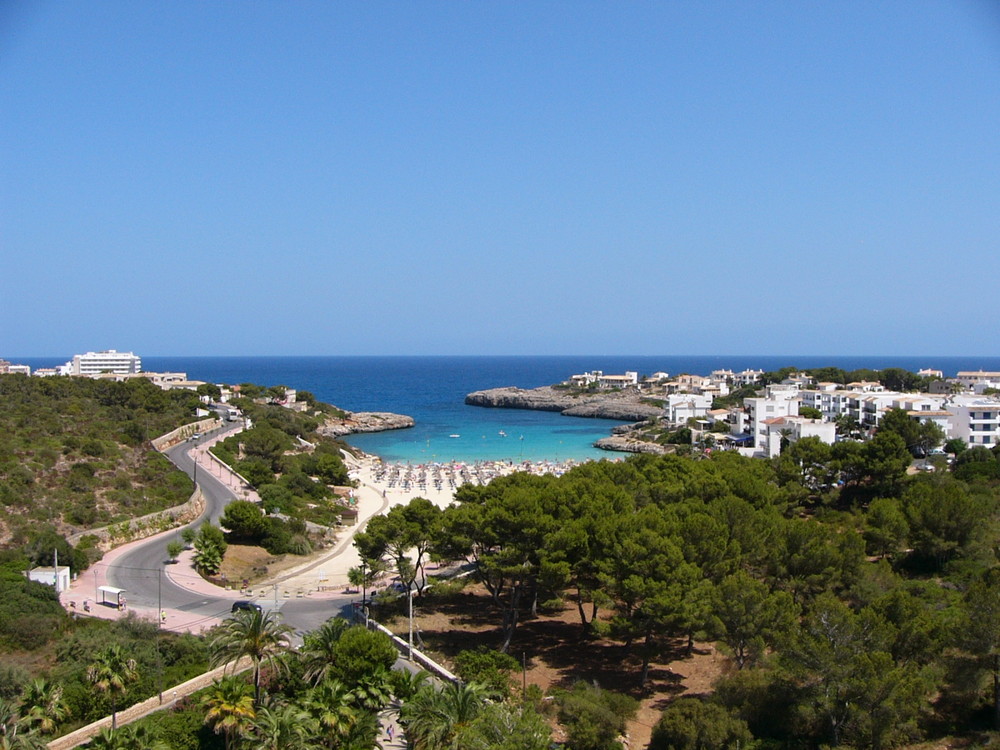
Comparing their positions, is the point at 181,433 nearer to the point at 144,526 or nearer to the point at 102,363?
the point at 144,526

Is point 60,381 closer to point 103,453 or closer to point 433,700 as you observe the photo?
point 103,453

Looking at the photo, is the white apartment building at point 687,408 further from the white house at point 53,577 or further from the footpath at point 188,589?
the white house at point 53,577

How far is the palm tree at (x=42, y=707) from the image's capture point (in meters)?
13.0

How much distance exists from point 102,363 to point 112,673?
387 feet

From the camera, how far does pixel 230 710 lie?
13516 millimetres

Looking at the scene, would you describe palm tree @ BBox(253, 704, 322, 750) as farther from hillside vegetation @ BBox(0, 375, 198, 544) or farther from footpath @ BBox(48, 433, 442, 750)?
hillside vegetation @ BBox(0, 375, 198, 544)

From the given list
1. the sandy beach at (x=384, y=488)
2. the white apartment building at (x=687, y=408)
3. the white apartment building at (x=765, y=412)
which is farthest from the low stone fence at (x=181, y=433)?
the white apartment building at (x=687, y=408)

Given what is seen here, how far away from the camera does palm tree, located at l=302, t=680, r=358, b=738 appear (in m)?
13.8

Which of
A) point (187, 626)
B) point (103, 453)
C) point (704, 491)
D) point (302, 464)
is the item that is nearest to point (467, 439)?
point (302, 464)

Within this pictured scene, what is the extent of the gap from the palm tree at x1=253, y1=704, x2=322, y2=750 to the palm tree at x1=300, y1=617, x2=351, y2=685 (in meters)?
2.29

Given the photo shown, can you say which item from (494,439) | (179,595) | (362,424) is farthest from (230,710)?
(362,424)

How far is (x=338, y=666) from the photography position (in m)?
16.1

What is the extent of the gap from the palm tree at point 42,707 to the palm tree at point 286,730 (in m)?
3.65

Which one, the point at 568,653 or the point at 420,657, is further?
the point at 568,653
